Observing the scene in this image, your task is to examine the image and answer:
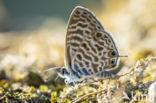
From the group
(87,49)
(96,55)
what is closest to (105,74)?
(96,55)

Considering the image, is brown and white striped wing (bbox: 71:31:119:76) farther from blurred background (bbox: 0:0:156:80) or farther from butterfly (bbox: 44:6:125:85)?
blurred background (bbox: 0:0:156:80)

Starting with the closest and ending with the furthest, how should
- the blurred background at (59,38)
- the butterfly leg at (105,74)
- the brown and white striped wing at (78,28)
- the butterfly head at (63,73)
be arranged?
the butterfly leg at (105,74), the brown and white striped wing at (78,28), the butterfly head at (63,73), the blurred background at (59,38)

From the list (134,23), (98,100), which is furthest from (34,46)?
(98,100)

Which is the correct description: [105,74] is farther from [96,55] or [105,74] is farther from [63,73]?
[63,73]

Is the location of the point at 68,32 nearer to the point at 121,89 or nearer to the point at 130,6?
the point at 121,89

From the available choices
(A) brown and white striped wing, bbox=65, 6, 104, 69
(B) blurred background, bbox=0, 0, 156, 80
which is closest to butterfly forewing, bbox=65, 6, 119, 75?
(A) brown and white striped wing, bbox=65, 6, 104, 69

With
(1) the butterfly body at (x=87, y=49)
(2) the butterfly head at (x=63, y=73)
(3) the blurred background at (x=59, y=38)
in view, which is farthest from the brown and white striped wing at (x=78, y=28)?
(3) the blurred background at (x=59, y=38)

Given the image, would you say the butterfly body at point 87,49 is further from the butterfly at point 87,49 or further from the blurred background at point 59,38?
the blurred background at point 59,38
